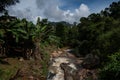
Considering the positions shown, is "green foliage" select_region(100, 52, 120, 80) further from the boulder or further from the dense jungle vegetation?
the boulder

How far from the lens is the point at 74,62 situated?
2911 centimetres

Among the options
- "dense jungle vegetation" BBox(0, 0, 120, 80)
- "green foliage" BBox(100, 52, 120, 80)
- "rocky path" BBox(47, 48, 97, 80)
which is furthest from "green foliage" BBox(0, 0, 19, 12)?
"green foliage" BBox(100, 52, 120, 80)

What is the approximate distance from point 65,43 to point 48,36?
17496 mm

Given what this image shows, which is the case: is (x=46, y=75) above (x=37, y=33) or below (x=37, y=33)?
below

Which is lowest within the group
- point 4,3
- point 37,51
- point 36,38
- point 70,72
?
point 70,72

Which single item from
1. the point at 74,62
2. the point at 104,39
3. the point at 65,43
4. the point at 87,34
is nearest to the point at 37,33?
the point at 74,62

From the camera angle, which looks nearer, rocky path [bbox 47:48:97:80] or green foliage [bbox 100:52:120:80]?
green foliage [bbox 100:52:120:80]

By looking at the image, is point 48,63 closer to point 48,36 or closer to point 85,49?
point 48,36

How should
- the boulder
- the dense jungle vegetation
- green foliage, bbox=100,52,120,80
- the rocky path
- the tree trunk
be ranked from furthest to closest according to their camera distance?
the tree trunk < the boulder < the dense jungle vegetation < the rocky path < green foliage, bbox=100,52,120,80

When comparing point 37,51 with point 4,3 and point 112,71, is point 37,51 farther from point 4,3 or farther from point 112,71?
point 112,71

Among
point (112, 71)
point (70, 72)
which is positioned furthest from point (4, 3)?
point (112, 71)

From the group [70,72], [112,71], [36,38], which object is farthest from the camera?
[36,38]

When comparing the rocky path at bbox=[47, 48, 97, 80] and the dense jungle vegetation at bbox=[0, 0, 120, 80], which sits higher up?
the dense jungle vegetation at bbox=[0, 0, 120, 80]

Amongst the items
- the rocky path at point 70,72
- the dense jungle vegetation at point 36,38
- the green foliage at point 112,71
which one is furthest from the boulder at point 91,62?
the green foliage at point 112,71
